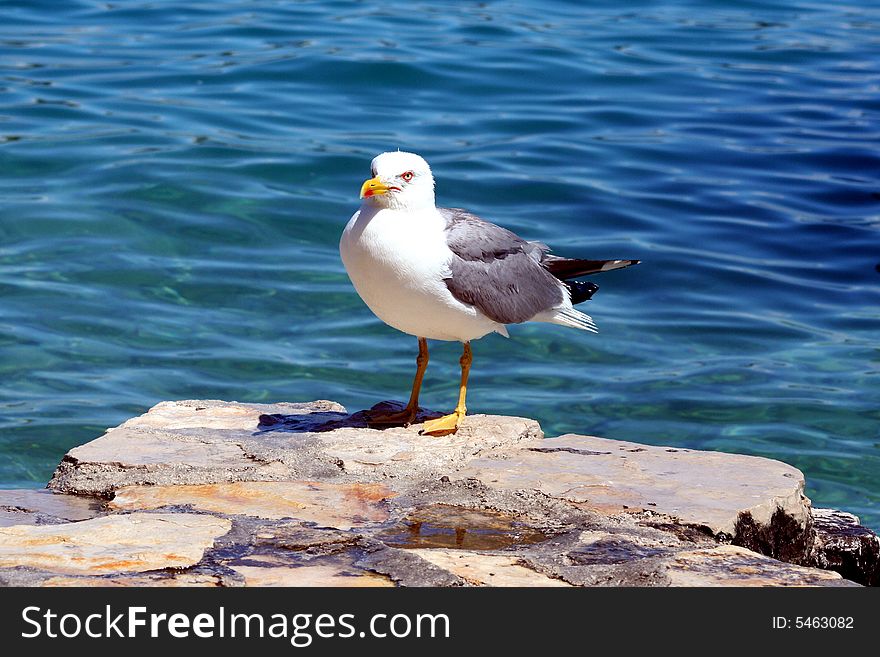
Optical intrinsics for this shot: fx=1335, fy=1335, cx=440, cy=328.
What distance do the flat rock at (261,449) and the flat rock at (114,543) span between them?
21.6 inches

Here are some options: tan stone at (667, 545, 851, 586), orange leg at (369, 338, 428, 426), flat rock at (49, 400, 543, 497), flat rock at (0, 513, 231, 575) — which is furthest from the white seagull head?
tan stone at (667, 545, 851, 586)

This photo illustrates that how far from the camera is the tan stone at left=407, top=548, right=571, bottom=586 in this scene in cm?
382

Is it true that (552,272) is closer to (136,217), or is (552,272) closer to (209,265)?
(209,265)

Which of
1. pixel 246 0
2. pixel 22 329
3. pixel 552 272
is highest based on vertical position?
pixel 246 0

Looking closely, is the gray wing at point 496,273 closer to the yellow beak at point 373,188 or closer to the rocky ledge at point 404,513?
the yellow beak at point 373,188

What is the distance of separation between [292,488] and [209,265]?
5225mm

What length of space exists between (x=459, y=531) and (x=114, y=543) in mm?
1092

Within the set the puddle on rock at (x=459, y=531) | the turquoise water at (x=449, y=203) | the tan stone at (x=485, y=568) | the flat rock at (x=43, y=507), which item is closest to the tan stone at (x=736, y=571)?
the tan stone at (x=485, y=568)

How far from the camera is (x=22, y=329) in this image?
8.56m

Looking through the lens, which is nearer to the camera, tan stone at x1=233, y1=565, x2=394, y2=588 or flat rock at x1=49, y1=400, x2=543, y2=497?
tan stone at x1=233, y1=565, x2=394, y2=588

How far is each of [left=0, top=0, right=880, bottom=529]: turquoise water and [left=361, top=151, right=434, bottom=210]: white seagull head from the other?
296 centimetres

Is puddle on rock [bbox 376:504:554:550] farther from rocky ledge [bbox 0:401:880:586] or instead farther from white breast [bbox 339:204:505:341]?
white breast [bbox 339:204:505:341]

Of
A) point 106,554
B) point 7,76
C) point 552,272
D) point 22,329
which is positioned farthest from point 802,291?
point 7,76

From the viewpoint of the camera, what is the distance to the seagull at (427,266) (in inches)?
201
